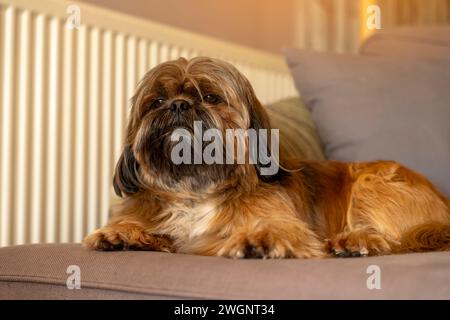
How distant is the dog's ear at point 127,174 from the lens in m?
2.12

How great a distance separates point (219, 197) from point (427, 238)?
610 mm

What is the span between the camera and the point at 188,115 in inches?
77.6

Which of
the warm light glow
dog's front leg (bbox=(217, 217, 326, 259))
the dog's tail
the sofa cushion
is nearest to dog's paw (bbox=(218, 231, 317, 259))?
dog's front leg (bbox=(217, 217, 326, 259))

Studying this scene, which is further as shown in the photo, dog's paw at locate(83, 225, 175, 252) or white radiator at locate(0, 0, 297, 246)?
white radiator at locate(0, 0, 297, 246)

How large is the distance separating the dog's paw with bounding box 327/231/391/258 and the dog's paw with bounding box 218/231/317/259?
0.14m

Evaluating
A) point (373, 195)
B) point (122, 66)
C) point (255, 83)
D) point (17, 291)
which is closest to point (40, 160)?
point (122, 66)

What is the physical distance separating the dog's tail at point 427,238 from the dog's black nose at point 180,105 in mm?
740

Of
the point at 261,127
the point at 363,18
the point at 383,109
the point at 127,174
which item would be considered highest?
the point at 363,18

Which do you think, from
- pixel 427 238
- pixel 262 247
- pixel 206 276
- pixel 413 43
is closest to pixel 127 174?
pixel 262 247

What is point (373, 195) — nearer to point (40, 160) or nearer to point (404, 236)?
point (404, 236)

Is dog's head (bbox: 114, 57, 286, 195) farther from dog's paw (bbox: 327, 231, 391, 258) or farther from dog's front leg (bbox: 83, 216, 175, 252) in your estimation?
dog's paw (bbox: 327, 231, 391, 258)

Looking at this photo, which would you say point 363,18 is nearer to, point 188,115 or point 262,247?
point 188,115

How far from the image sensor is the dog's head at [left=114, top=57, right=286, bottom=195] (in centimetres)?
199

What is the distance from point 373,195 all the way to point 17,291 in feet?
3.71
